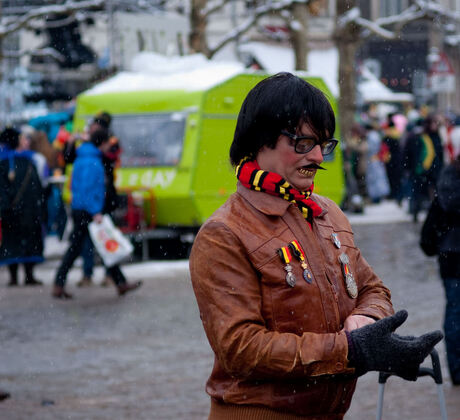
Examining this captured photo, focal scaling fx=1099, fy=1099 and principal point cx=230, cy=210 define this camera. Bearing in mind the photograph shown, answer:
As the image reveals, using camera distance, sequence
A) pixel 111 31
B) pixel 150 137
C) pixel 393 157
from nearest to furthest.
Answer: pixel 150 137, pixel 111 31, pixel 393 157

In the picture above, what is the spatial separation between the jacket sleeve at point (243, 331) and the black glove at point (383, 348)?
0.11ft

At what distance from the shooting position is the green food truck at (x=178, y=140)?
16.2 metres

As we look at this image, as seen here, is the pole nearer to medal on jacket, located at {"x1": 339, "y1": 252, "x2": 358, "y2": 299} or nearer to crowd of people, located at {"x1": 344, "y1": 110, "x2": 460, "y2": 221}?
crowd of people, located at {"x1": 344, "y1": 110, "x2": 460, "y2": 221}

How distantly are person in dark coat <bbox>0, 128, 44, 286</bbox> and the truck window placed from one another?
3666 millimetres

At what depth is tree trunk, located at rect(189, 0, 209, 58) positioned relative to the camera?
83.3 feet

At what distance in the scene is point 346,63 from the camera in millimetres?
27969

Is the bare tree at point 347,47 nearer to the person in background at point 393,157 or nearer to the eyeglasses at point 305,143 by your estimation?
the person in background at point 393,157

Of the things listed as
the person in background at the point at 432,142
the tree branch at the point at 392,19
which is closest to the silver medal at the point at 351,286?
the person in background at the point at 432,142

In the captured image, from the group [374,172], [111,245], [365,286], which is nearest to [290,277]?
[365,286]

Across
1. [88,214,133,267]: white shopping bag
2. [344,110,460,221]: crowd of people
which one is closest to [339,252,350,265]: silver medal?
[88,214,133,267]: white shopping bag

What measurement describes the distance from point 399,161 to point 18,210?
15.1m

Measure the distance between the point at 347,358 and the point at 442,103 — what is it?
171 ft

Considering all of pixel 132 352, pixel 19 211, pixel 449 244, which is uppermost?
pixel 449 244

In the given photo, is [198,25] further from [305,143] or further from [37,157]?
[305,143]
